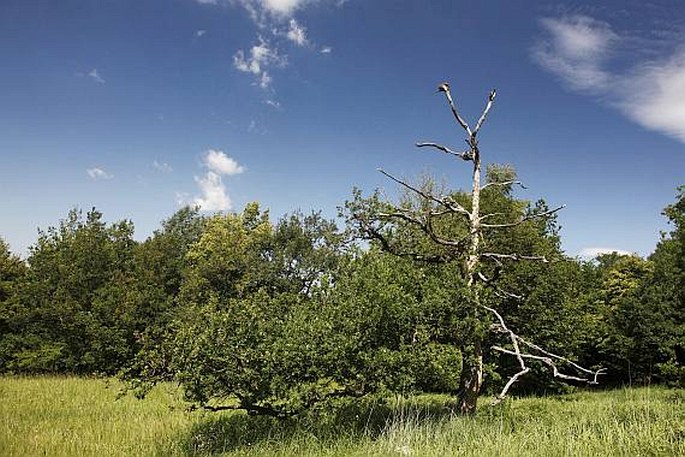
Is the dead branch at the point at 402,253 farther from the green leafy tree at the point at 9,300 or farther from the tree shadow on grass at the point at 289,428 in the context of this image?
the green leafy tree at the point at 9,300

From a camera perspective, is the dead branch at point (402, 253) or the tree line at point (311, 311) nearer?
the tree line at point (311, 311)

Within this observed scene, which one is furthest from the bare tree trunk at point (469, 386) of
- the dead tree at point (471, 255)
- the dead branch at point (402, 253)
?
the dead branch at point (402, 253)

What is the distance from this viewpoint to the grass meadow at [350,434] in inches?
333

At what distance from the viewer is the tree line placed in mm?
9156

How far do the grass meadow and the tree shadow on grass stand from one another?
3cm

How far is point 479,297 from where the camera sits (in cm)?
1018

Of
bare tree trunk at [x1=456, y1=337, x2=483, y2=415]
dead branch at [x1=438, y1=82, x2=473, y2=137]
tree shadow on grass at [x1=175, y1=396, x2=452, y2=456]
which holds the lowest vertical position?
tree shadow on grass at [x1=175, y1=396, x2=452, y2=456]

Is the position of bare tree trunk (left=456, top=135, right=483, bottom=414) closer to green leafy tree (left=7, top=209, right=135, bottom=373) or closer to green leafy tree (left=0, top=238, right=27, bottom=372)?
green leafy tree (left=7, top=209, right=135, bottom=373)

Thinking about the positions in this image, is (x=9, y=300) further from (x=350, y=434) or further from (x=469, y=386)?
(x=469, y=386)

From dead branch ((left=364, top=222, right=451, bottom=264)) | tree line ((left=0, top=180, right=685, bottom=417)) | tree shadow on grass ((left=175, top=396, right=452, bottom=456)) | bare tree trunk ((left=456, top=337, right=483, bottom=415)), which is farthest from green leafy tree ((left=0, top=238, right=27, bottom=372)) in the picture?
bare tree trunk ((left=456, top=337, right=483, bottom=415))

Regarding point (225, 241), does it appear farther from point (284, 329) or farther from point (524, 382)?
point (284, 329)

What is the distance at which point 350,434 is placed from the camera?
399 inches

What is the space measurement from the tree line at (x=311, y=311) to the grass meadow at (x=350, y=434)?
719 millimetres

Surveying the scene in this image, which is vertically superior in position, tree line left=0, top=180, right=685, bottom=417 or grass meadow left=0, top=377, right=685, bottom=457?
tree line left=0, top=180, right=685, bottom=417
